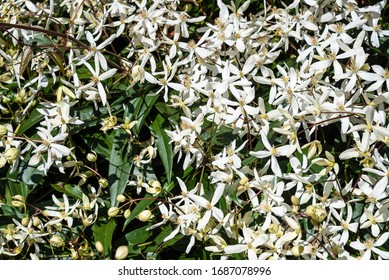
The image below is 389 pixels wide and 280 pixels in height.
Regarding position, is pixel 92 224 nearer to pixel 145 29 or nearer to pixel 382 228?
pixel 145 29

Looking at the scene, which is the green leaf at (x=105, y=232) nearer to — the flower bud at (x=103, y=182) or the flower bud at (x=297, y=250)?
the flower bud at (x=103, y=182)

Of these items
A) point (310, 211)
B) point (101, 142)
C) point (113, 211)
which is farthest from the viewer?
point (101, 142)

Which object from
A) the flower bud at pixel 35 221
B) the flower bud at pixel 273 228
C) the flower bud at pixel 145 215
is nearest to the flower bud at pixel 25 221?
the flower bud at pixel 35 221

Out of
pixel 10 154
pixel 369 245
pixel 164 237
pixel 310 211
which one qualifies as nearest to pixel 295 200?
pixel 310 211

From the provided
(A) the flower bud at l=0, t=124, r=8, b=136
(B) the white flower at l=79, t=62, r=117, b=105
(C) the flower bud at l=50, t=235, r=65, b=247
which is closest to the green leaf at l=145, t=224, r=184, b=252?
(C) the flower bud at l=50, t=235, r=65, b=247

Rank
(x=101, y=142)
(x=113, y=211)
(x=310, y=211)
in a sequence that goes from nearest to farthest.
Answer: (x=310, y=211), (x=113, y=211), (x=101, y=142)

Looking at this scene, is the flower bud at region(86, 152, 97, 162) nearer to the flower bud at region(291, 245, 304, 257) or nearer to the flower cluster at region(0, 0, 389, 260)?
the flower cluster at region(0, 0, 389, 260)

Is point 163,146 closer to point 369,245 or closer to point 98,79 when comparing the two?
point 98,79
